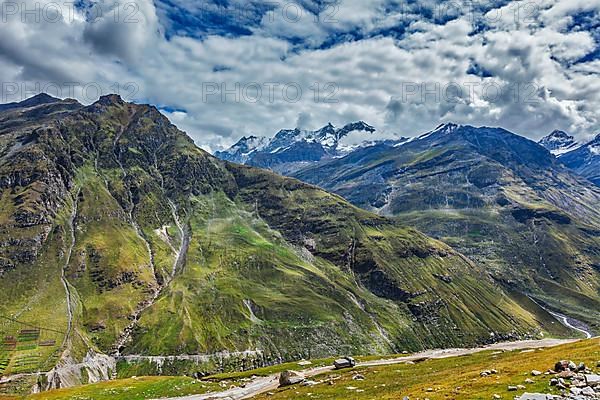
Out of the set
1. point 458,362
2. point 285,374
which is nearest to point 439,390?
point 285,374

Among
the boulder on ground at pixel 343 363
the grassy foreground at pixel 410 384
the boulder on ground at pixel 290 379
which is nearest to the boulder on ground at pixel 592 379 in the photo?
the grassy foreground at pixel 410 384

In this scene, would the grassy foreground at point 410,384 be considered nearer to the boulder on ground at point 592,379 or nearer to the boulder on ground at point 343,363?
the boulder on ground at point 592,379

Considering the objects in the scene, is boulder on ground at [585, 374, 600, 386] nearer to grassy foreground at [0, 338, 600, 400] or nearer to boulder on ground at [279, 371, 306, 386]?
grassy foreground at [0, 338, 600, 400]

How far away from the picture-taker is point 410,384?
8125 centimetres

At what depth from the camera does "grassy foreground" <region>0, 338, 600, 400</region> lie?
49562mm

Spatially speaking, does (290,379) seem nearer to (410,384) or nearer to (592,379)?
(410,384)

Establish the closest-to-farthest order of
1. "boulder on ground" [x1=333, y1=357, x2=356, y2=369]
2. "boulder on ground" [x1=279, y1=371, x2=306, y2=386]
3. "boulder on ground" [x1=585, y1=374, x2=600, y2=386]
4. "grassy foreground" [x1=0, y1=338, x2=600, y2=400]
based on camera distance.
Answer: "boulder on ground" [x1=585, y1=374, x2=600, y2=386], "grassy foreground" [x1=0, y1=338, x2=600, y2=400], "boulder on ground" [x1=279, y1=371, x2=306, y2=386], "boulder on ground" [x1=333, y1=357, x2=356, y2=369]

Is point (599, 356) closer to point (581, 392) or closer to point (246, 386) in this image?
point (581, 392)

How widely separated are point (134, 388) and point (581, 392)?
124249 mm

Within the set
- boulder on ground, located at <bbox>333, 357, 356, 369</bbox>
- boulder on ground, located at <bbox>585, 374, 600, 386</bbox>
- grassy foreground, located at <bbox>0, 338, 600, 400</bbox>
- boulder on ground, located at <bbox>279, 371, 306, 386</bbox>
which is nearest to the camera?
boulder on ground, located at <bbox>585, 374, 600, 386</bbox>

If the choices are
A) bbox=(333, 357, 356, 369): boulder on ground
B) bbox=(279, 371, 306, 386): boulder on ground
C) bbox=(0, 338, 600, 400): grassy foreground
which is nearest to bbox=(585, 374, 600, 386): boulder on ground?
bbox=(0, 338, 600, 400): grassy foreground

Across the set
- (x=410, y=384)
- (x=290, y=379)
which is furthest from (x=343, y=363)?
(x=410, y=384)

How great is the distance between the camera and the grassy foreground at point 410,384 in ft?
163

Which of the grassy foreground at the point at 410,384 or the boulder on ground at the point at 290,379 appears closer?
the grassy foreground at the point at 410,384
